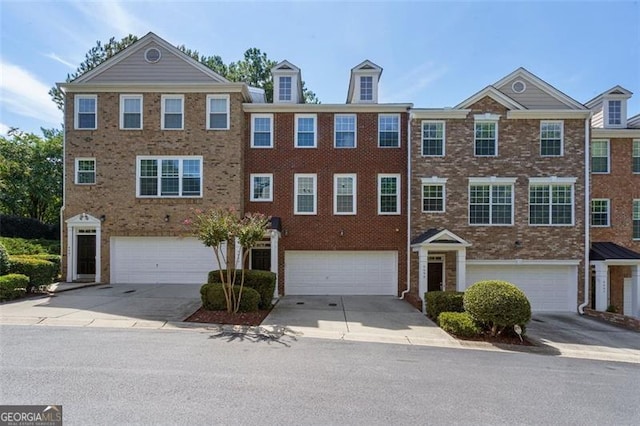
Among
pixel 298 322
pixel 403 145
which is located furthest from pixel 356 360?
pixel 403 145

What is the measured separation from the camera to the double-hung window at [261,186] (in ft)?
51.9

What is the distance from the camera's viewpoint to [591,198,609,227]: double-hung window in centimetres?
1623

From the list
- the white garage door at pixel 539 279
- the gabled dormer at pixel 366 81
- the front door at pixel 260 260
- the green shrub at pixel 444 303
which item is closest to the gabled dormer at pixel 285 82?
→ the gabled dormer at pixel 366 81

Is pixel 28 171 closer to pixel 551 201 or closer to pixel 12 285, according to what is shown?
pixel 12 285

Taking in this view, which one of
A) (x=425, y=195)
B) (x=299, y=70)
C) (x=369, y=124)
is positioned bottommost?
(x=425, y=195)

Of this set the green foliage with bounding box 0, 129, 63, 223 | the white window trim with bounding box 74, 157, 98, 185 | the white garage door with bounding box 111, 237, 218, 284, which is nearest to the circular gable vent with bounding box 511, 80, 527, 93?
the white garage door with bounding box 111, 237, 218, 284

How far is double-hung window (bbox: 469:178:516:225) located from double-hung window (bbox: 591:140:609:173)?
16.2 ft

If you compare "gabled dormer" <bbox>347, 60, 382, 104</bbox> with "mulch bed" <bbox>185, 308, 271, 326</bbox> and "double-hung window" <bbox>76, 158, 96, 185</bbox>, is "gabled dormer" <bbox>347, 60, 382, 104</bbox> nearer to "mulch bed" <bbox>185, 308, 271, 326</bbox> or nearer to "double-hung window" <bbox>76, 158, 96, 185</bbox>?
"mulch bed" <bbox>185, 308, 271, 326</bbox>

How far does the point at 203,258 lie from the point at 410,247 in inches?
369

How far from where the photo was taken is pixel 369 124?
52.0 feet

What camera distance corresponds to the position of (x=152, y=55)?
1571cm

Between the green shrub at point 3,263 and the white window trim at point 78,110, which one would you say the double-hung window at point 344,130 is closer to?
the white window trim at point 78,110

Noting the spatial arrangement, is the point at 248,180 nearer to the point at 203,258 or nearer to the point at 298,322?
the point at 203,258

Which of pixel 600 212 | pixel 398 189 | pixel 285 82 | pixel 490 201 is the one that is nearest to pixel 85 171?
pixel 285 82
